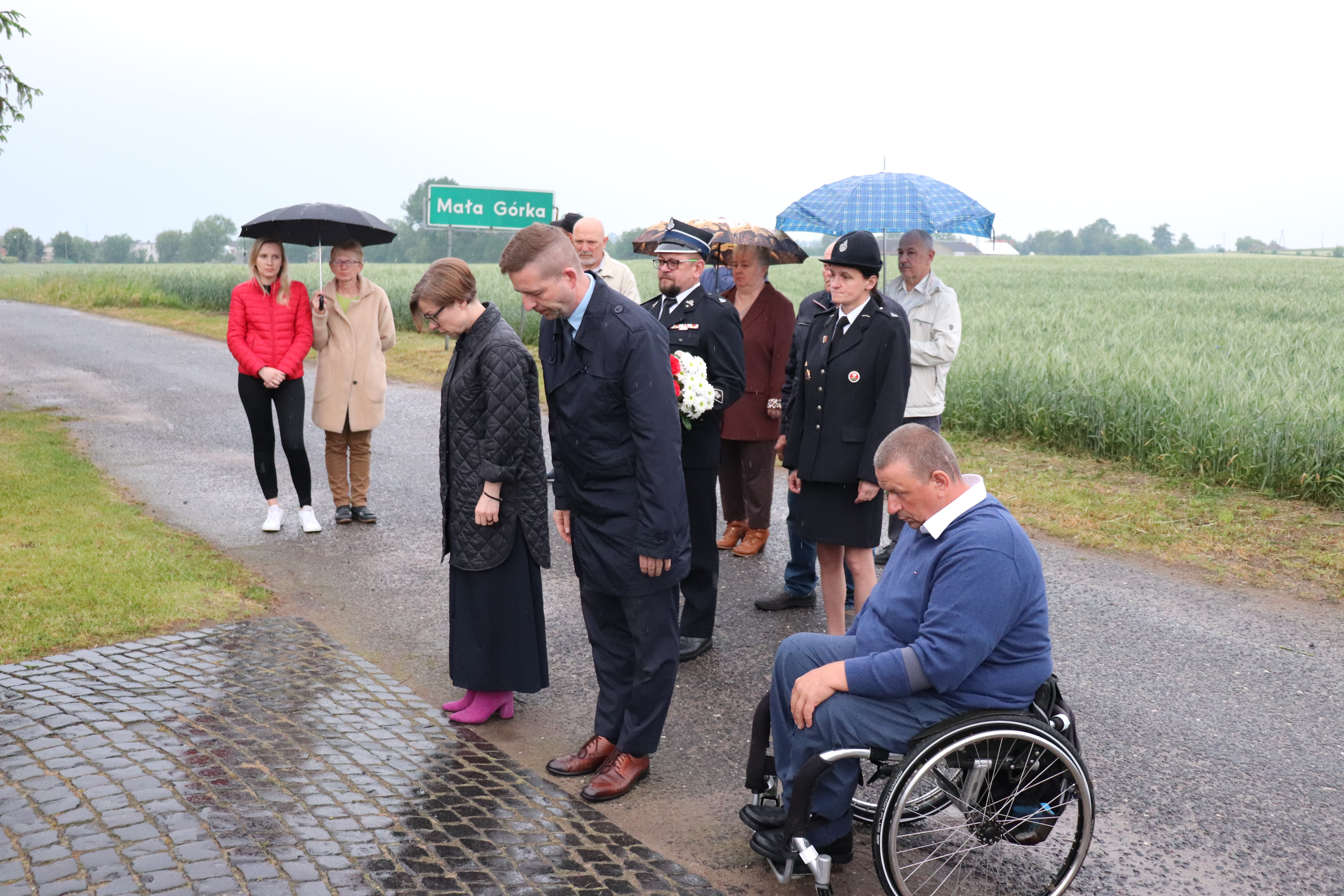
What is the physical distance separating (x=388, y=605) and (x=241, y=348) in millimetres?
2304

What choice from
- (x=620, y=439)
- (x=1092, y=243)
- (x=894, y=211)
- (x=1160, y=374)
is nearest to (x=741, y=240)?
(x=894, y=211)

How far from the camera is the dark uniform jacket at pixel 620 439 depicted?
3.86 m

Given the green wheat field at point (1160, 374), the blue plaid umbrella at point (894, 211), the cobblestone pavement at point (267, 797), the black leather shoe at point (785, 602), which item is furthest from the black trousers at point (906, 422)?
the green wheat field at point (1160, 374)

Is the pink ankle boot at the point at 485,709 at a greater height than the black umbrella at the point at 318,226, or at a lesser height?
lesser

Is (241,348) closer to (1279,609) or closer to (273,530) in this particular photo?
(273,530)

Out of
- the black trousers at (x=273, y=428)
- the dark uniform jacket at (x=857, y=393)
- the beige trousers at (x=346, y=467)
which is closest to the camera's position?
the dark uniform jacket at (x=857, y=393)

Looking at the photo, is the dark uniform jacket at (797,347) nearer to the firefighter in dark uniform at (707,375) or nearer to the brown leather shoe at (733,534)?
the firefighter in dark uniform at (707,375)

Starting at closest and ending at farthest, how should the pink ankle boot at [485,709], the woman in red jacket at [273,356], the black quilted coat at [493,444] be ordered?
the black quilted coat at [493,444]
the pink ankle boot at [485,709]
the woman in red jacket at [273,356]

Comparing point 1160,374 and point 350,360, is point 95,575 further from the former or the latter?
point 1160,374

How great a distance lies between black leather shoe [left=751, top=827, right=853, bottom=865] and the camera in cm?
345

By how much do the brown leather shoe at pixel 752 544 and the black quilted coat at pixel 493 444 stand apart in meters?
2.88

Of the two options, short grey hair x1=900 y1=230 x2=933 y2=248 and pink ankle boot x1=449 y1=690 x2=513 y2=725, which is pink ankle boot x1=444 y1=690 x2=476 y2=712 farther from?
short grey hair x1=900 y1=230 x2=933 y2=248

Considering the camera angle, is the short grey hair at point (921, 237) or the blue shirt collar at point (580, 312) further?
the short grey hair at point (921, 237)

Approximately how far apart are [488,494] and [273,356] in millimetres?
3706
